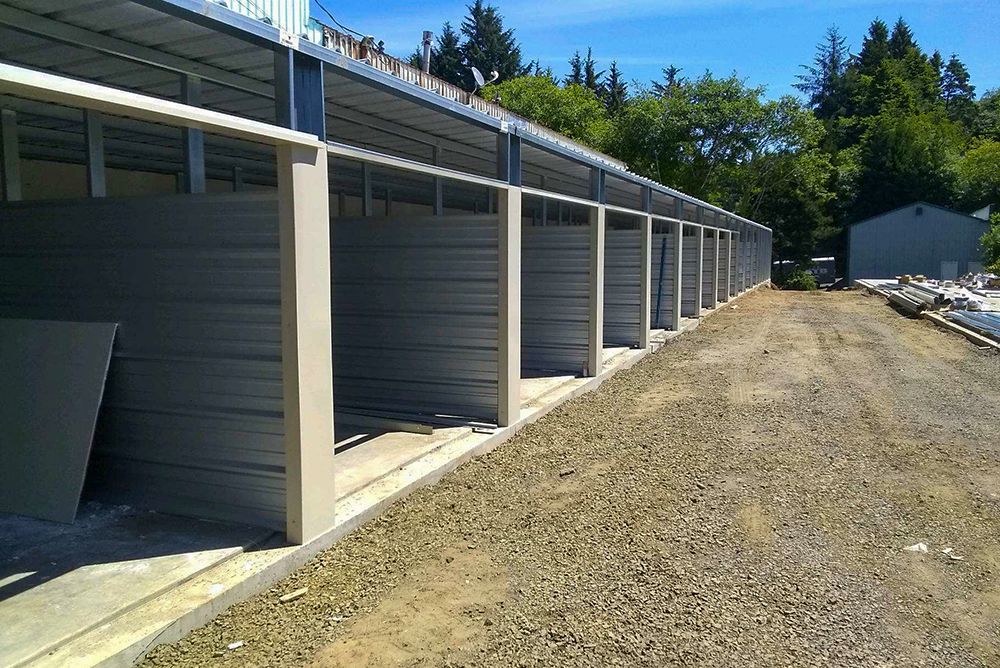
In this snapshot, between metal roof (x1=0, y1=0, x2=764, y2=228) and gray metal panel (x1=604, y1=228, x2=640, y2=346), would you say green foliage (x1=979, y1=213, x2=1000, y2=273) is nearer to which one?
gray metal panel (x1=604, y1=228, x2=640, y2=346)

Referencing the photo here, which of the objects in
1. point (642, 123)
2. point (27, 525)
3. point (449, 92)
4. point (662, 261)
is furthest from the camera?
point (642, 123)

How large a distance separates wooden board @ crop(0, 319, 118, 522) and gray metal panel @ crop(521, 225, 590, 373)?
20.9 feet

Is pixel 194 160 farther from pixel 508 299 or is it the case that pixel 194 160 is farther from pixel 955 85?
pixel 955 85

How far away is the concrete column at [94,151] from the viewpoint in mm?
5215

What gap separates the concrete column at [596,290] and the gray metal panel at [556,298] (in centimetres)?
12

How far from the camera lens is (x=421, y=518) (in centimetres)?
491

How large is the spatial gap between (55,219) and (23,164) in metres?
4.15

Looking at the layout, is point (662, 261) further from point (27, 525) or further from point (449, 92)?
point (27, 525)

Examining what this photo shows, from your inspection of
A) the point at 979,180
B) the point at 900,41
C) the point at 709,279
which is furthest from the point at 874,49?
the point at 709,279

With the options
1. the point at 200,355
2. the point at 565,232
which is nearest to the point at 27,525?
the point at 200,355

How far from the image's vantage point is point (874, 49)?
238 feet

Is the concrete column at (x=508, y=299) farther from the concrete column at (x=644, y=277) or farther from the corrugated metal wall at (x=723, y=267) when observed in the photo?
the corrugated metal wall at (x=723, y=267)

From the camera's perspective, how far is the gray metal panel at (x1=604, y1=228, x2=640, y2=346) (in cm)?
1266

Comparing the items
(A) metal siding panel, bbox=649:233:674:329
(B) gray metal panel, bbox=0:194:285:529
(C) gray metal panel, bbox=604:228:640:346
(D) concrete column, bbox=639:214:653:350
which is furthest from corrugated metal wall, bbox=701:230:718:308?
(B) gray metal panel, bbox=0:194:285:529
